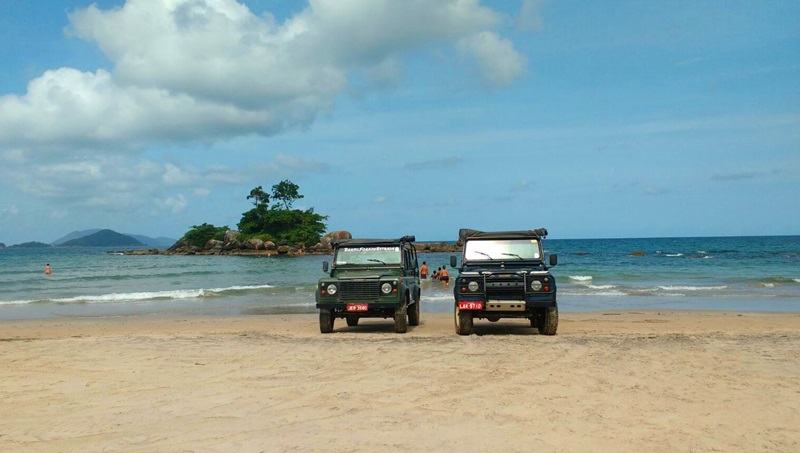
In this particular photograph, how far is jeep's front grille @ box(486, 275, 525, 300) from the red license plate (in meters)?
0.24

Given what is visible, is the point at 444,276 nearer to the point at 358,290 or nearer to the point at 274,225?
the point at 358,290

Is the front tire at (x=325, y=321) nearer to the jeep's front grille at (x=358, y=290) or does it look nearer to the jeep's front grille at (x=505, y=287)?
the jeep's front grille at (x=358, y=290)

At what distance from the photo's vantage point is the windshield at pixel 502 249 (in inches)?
535

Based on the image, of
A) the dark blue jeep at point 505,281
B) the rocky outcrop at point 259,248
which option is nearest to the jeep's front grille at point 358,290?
the dark blue jeep at point 505,281

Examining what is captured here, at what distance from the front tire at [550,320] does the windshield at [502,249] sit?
3.88ft

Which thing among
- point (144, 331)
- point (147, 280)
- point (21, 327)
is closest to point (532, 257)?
point (144, 331)

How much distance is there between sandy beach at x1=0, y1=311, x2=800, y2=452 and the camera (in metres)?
5.95

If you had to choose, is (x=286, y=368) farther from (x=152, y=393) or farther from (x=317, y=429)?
(x=317, y=429)

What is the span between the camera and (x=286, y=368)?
948cm

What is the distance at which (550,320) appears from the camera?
512 inches

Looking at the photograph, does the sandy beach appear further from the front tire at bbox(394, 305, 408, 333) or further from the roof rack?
the roof rack

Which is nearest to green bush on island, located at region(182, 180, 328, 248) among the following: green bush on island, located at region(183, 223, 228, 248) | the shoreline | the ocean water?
green bush on island, located at region(183, 223, 228, 248)

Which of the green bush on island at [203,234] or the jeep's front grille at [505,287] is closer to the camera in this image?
the jeep's front grille at [505,287]

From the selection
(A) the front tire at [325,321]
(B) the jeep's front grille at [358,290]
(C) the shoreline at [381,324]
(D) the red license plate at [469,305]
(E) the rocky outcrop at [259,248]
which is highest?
(E) the rocky outcrop at [259,248]
